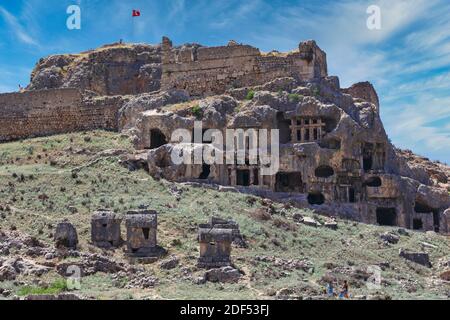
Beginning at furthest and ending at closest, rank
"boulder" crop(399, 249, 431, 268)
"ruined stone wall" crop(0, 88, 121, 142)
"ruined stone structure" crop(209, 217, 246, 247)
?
"ruined stone wall" crop(0, 88, 121, 142) < "boulder" crop(399, 249, 431, 268) < "ruined stone structure" crop(209, 217, 246, 247)

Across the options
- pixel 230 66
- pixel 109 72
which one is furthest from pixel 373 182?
pixel 109 72

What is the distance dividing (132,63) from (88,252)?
3465 centimetres

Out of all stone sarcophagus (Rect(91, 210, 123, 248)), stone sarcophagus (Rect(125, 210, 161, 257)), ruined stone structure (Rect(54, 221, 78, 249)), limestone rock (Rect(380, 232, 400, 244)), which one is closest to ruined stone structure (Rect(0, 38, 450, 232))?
limestone rock (Rect(380, 232, 400, 244))

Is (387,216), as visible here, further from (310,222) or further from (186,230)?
(186,230)

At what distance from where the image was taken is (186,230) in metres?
33.1

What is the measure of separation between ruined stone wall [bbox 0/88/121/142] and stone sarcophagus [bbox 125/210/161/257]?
2389 cm

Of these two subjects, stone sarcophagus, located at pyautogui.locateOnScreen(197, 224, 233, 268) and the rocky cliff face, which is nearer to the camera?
stone sarcophagus, located at pyautogui.locateOnScreen(197, 224, 233, 268)

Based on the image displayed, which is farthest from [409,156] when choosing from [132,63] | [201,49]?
[132,63]

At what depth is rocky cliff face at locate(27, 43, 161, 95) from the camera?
6039cm

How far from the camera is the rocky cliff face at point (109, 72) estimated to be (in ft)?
198

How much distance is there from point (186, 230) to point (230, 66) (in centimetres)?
2044

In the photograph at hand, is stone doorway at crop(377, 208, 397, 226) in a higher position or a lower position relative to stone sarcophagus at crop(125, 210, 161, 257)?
higher

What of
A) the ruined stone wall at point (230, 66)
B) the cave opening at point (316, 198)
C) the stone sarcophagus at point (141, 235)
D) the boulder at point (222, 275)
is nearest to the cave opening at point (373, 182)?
the cave opening at point (316, 198)

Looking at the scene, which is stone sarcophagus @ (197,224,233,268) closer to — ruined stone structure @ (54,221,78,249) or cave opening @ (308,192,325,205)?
ruined stone structure @ (54,221,78,249)
